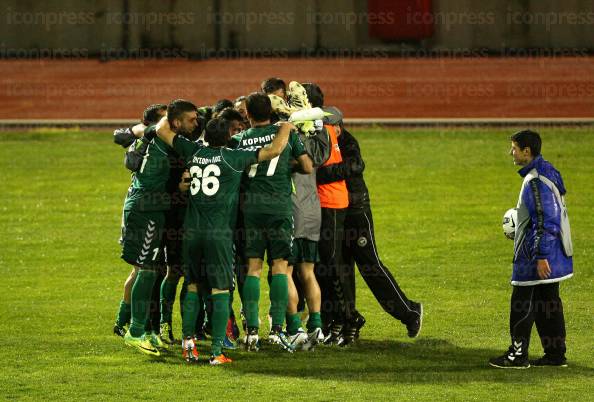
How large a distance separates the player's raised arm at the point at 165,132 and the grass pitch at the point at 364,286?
175 centimetres

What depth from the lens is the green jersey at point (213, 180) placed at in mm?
9656

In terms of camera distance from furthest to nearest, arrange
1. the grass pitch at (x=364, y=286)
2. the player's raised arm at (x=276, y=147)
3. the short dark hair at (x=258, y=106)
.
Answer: the short dark hair at (x=258, y=106)
the player's raised arm at (x=276, y=147)
the grass pitch at (x=364, y=286)

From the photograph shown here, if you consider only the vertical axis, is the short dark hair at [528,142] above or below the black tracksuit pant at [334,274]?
above

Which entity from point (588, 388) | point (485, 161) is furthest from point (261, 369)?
point (485, 161)

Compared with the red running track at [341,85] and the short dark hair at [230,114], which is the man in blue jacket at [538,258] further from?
the red running track at [341,85]

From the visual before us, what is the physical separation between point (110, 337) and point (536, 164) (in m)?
3.98

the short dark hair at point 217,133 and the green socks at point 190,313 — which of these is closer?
the short dark hair at point 217,133

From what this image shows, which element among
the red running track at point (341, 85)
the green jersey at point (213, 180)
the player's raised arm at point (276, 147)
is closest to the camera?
the green jersey at point (213, 180)

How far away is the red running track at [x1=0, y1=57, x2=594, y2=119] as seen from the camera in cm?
2758

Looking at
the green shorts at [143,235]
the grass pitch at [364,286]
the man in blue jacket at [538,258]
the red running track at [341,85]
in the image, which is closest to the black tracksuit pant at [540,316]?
the man in blue jacket at [538,258]

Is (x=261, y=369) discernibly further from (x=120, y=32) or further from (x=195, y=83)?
(x=120, y=32)

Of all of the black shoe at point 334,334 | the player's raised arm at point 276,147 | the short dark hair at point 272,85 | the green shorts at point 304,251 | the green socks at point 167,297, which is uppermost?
the short dark hair at point 272,85

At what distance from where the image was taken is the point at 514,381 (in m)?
9.07

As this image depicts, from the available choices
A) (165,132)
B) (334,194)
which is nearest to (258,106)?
(165,132)
